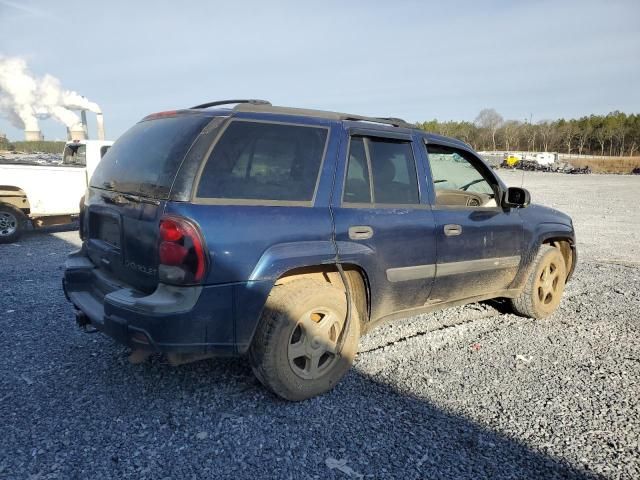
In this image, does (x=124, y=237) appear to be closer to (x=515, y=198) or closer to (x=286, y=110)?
(x=286, y=110)

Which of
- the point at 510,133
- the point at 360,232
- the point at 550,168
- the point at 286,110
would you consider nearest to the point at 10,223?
the point at 286,110

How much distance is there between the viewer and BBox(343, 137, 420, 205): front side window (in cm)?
328

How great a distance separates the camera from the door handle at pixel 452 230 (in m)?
3.68

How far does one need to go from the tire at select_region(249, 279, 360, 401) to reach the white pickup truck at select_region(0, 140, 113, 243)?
24.8 ft

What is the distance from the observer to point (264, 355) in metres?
2.85

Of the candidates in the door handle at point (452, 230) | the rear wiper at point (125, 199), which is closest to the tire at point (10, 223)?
the rear wiper at point (125, 199)

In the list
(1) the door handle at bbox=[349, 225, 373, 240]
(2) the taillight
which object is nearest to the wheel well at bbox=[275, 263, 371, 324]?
(1) the door handle at bbox=[349, 225, 373, 240]

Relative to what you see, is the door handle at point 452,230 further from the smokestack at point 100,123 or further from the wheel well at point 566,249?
the smokestack at point 100,123

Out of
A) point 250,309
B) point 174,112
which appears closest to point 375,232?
point 250,309

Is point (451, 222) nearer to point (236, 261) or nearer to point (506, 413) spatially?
point (506, 413)

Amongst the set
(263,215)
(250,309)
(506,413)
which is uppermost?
(263,215)

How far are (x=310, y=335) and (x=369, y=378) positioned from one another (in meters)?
0.67

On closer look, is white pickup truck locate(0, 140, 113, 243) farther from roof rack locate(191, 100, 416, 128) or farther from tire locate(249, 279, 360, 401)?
tire locate(249, 279, 360, 401)

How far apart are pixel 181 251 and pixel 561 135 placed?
98.9 metres
